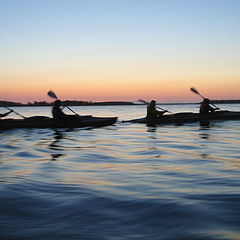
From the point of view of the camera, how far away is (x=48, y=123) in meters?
17.4

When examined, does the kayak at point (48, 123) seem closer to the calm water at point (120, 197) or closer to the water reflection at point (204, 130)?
the water reflection at point (204, 130)

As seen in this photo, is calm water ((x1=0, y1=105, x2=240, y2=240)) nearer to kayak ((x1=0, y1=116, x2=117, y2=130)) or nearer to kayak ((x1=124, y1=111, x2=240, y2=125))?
kayak ((x1=0, y1=116, x2=117, y2=130))

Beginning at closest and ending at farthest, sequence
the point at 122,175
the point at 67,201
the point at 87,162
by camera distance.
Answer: the point at 67,201 → the point at 122,175 → the point at 87,162

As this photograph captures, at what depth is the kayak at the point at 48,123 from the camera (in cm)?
1672

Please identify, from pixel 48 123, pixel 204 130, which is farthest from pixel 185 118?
pixel 48 123

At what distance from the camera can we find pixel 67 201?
4645 mm

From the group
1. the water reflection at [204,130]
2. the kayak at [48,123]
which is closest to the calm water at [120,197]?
the water reflection at [204,130]

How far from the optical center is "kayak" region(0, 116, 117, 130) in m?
16.7

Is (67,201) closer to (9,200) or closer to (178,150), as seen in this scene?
(9,200)

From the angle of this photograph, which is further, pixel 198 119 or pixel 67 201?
pixel 198 119

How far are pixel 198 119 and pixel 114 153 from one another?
11964 mm

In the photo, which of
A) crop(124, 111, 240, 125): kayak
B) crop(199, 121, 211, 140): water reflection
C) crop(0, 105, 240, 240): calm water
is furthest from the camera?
crop(124, 111, 240, 125): kayak

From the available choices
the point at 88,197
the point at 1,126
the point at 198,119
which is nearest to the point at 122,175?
the point at 88,197

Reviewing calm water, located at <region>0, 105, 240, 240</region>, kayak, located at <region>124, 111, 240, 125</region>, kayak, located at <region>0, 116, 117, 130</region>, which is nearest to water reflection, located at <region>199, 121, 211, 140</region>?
kayak, located at <region>124, 111, 240, 125</region>
